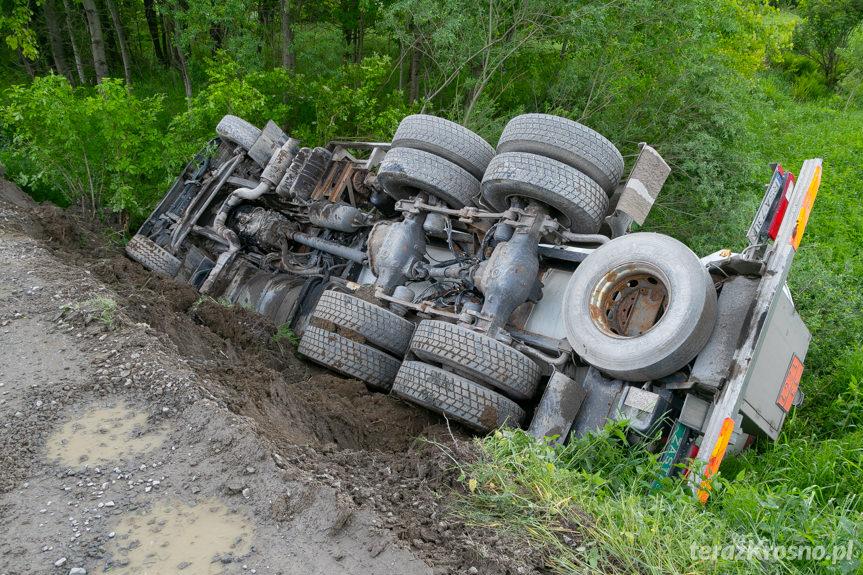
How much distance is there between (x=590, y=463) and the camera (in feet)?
11.5

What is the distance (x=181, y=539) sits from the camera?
2424 mm

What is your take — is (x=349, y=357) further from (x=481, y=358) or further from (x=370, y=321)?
(x=481, y=358)

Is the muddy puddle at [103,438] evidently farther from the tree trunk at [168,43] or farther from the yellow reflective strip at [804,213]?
the tree trunk at [168,43]

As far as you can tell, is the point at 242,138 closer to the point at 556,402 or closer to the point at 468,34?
the point at 468,34

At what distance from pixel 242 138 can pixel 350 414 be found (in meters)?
3.98

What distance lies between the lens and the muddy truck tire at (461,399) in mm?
3848

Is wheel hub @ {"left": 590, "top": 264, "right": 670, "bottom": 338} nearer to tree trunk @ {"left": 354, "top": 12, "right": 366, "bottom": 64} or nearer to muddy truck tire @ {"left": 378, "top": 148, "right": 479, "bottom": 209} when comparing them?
muddy truck tire @ {"left": 378, "top": 148, "right": 479, "bottom": 209}

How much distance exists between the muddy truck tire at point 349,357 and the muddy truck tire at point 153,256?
2598mm

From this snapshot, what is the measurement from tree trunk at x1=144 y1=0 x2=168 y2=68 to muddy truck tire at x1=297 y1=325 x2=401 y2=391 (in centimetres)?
1222

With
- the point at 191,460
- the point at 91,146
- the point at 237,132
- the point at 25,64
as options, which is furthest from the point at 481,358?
the point at 25,64

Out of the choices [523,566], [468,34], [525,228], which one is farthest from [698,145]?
[523,566]

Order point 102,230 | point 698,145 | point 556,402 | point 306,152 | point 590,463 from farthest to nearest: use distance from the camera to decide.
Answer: point 698,145
point 102,230
point 306,152
point 556,402
point 590,463

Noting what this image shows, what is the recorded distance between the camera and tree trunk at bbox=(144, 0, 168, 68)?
46.2ft

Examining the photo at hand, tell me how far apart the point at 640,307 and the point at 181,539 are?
9.15ft
